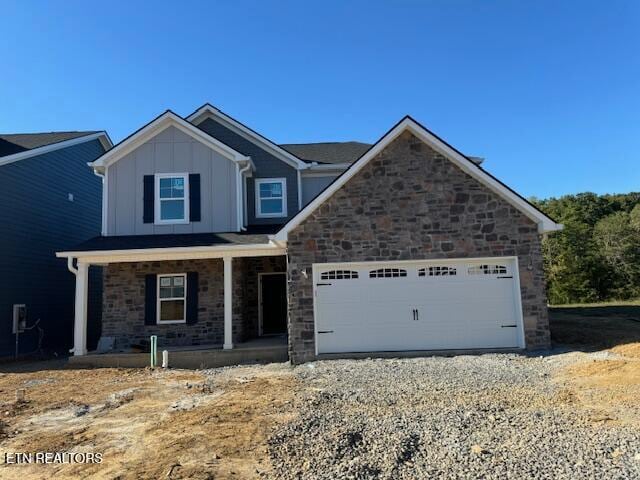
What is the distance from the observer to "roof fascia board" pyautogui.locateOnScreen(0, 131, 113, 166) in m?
14.3

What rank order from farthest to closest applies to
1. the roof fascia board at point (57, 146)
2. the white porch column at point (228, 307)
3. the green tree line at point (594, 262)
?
the green tree line at point (594, 262), the roof fascia board at point (57, 146), the white porch column at point (228, 307)

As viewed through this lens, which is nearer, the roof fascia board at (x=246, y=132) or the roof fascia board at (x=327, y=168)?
the roof fascia board at (x=246, y=132)

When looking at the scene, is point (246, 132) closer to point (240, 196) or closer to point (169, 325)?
point (240, 196)

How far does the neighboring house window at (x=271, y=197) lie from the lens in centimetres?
1527

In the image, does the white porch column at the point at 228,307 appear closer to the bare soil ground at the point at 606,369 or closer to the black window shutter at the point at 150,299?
the black window shutter at the point at 150,299

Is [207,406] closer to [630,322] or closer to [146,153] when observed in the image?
[146,153]

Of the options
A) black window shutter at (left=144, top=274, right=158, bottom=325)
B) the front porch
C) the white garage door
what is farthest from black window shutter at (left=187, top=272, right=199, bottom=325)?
the white garage door

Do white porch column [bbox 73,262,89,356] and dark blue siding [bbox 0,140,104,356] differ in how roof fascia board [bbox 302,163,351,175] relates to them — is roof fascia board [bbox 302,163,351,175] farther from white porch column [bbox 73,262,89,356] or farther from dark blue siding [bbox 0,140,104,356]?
dark blue siding [bbox 0,140,104,356]

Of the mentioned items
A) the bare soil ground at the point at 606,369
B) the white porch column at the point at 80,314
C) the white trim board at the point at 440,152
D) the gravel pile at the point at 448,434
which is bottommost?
the gravel pile at the point at 448,434

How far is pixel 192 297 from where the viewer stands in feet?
44.7

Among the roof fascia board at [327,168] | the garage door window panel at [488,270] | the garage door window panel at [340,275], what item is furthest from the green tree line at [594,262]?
the garage door window panel at [340,275]

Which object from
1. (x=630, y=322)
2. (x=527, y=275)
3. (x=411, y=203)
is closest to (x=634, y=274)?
(x=630, y=322)

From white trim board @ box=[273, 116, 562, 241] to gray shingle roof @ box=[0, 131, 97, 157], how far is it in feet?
32.9

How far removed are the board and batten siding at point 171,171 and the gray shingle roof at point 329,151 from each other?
372 centimetres
